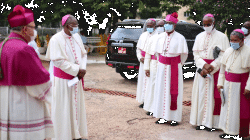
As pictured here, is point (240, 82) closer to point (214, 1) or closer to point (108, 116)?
point (108, 116)

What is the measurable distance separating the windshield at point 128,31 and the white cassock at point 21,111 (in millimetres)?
6883

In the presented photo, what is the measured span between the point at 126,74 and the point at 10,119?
26.1 ft

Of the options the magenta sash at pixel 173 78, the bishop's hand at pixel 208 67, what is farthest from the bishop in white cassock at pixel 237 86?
the magenta sash at pixel 173 78

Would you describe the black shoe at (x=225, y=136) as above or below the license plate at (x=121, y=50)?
below

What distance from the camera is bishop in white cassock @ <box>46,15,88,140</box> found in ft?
14.4

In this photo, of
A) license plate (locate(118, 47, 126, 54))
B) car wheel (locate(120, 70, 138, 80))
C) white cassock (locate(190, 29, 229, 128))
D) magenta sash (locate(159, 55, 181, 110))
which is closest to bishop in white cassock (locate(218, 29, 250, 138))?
white cassock (locate(190, 29, 229, 128))

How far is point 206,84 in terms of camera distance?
5.48 m

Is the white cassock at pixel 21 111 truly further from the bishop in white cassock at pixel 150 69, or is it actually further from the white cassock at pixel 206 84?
the bishop in white cassock at pixel 150 69

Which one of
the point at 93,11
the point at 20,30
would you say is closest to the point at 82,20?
the point at 93,11

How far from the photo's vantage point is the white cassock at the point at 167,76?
5.71 metres

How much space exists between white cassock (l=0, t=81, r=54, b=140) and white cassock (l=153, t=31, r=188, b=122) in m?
3.25

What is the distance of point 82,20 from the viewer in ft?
63.0

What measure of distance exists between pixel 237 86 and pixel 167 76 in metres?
1.49

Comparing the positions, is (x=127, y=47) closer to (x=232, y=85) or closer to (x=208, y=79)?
(x=208, y=79)
